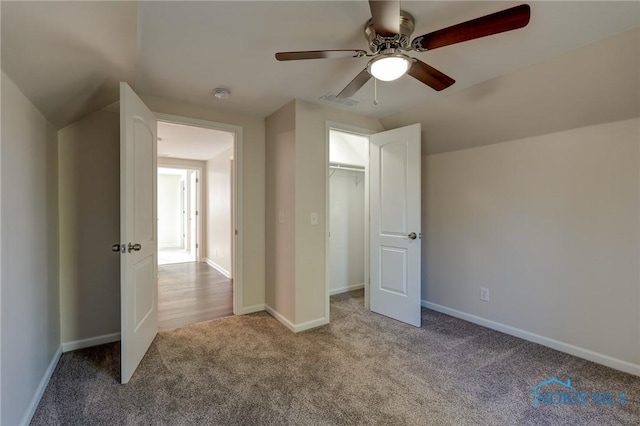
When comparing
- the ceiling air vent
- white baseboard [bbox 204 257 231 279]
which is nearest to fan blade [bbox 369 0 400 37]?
the ceiling air vent

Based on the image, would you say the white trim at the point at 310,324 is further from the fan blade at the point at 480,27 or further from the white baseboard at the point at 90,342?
the fan blade at the point at 480,27

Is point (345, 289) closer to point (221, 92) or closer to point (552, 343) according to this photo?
point (552, 343)

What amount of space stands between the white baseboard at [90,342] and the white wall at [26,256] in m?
0.20

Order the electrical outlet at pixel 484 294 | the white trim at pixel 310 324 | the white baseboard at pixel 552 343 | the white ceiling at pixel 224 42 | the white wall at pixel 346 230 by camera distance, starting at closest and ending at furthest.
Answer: the white ceiling at pixel 224 42
the white baseboard at pixel 552 343
the white trim at pixel 310 324
the electrical outlet at pixel 484 294
the white wall at pixel 346 230

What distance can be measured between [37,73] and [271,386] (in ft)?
7.42

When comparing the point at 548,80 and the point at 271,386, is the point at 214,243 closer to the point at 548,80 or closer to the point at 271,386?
the point at 271,386

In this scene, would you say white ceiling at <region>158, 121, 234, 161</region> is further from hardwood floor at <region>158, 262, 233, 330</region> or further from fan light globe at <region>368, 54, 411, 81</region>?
fan light globe at <region>368, 54, 411, 81</region>

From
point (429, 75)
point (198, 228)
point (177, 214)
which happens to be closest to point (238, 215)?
point (429, 75)

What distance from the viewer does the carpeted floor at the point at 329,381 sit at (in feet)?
5.29

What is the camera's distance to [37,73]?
150 centimetres

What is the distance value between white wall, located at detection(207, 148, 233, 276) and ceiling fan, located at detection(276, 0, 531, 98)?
3716 millimetres

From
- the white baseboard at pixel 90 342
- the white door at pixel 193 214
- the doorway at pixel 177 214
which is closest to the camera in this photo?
the white baseboard at pixel 90 342

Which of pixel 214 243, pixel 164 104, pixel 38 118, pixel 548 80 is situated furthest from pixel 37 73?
pixel 214 243

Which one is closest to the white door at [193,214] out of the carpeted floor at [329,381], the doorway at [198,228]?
the doorway at [198,228]
